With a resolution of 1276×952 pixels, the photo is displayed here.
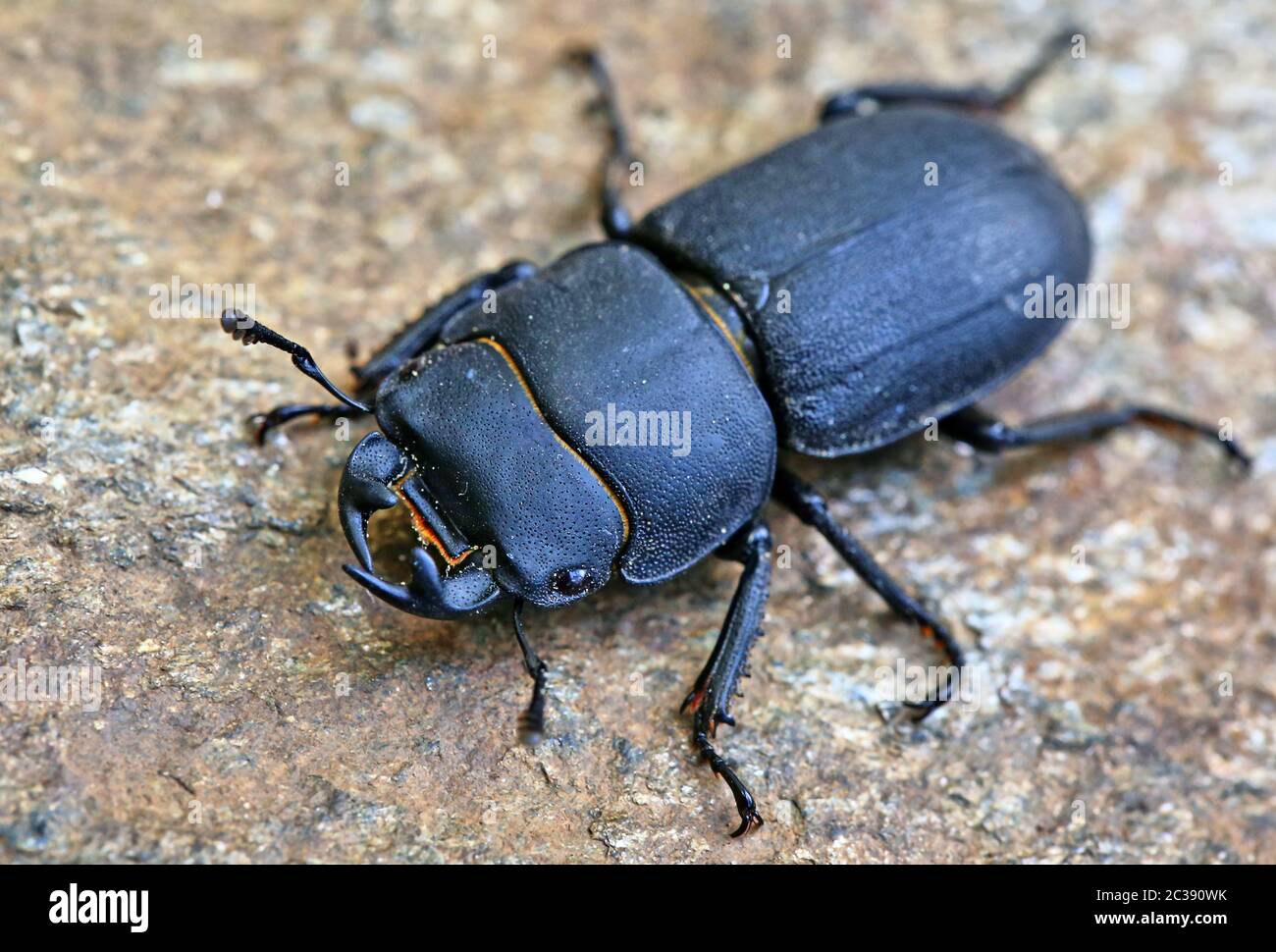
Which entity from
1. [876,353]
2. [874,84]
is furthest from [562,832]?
[874,84]

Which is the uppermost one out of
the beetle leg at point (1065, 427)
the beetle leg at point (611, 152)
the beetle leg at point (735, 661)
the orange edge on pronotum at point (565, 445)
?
the beetle leg at point (611, 152)

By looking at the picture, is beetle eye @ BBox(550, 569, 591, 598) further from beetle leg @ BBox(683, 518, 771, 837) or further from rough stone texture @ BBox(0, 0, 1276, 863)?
beetle leg @ BBox(683, 518, 771, 837)

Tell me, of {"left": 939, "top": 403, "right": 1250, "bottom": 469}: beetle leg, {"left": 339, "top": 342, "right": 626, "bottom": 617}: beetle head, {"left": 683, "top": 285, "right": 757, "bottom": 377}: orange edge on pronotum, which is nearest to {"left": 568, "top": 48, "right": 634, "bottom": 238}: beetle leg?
{"left": 683, "top": 285, "right": 757, "bottom": 377}: orange edge on pronotum

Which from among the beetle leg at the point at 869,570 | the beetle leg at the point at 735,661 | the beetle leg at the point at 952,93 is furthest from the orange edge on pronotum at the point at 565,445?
the beetle leg at the point at 952,93

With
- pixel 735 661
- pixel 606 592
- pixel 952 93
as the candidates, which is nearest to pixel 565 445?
pixel 606 592

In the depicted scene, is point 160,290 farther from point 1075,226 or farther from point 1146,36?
point 1146,36

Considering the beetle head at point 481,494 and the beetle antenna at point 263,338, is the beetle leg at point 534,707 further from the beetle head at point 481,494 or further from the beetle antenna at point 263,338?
the beetle antenna at point 263,338
